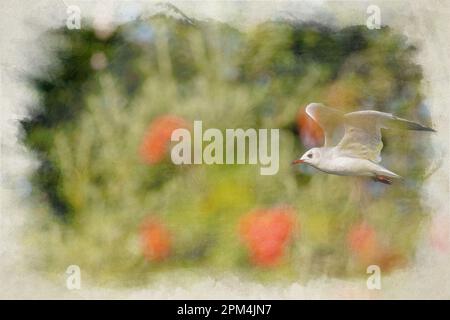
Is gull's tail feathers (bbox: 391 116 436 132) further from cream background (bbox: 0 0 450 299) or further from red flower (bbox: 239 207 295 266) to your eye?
red flower (bbox: 239 207 295 266)

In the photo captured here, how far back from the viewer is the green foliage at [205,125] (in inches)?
67.0

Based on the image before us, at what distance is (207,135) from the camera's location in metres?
1.72

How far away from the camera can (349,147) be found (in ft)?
5.67

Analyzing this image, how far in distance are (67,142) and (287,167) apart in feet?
1.86

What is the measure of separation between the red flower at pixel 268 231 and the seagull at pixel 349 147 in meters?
0.15

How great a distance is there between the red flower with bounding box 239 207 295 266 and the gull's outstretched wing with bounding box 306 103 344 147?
22cm

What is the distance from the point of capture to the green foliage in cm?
170

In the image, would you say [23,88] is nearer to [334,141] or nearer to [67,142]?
[67,142]

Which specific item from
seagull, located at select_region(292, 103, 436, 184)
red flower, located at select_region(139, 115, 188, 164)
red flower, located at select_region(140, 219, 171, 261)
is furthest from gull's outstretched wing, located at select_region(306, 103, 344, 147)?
red flower, located at select_region(140, 219, 171, 261)

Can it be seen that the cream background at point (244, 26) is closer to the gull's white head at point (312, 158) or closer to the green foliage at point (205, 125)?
the green foliage at point (205, 125)

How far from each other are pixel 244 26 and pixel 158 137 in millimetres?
362

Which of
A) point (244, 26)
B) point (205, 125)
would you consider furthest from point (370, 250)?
point (244, 26)
